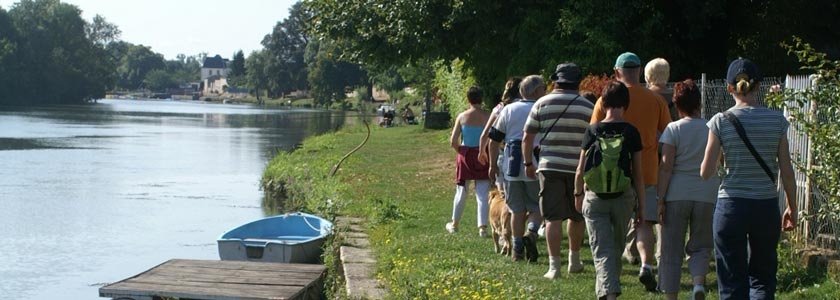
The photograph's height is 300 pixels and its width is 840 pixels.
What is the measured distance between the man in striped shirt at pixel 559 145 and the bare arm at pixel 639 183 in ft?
2.68

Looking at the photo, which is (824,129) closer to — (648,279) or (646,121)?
(646,121)

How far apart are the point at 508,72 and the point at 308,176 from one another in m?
4.86

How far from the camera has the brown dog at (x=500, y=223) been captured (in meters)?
9.91

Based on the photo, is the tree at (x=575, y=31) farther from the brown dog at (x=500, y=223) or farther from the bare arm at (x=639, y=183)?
the bare arm at (x=639, y=183)

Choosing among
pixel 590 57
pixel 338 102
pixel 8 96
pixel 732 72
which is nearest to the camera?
pixel 732 72

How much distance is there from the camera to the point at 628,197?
753cm

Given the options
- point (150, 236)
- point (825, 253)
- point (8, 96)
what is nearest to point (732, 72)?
point (825, 253)

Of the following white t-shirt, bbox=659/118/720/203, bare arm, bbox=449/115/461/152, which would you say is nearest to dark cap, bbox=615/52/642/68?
white t-shirt, bbox=659/118/720/203

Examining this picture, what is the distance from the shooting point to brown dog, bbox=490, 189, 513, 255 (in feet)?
32.5

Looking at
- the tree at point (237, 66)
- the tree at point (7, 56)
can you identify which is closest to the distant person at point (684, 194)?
the tree at point (7, 56)

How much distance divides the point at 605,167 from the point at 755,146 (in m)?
1.11

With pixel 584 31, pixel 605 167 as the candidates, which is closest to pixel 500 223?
pixel 605 167

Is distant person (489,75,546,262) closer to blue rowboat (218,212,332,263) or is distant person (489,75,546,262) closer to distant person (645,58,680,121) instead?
distant person (645,58,680,121)

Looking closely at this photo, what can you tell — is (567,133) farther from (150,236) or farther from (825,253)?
(150,236)
